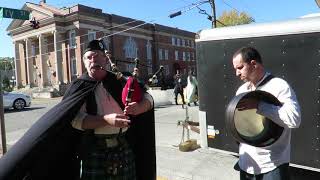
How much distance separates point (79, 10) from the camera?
1989 inches

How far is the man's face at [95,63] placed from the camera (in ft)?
10.5

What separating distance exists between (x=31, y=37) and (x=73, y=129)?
57.9 metres

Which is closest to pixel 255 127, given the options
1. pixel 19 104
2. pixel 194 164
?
pixel 194 164

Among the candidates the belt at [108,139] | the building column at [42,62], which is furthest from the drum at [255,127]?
the building column at [42,62]

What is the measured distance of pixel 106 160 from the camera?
324 centimetres

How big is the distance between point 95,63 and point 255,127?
51.2 inches

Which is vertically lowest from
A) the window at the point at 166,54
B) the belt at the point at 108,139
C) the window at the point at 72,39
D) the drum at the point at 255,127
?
the belt at the point at 108,139

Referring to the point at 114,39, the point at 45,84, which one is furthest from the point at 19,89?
the point at 114,39

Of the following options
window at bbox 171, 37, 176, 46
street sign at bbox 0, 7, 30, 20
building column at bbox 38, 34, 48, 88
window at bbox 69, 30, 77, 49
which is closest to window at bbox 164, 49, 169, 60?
window at bbox 171, 37, 176, 46

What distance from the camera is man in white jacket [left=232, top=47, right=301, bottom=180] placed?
2.77 metres

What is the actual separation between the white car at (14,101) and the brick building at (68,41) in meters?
22.2

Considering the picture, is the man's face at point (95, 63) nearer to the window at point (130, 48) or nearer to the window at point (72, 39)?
the window at point (72, 39)

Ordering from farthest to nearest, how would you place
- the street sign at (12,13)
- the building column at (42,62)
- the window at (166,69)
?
the window at (166,69) < the building column at (42,62) < the street sign at (12,13)

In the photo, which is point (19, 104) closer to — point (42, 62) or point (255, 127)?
point (255, 127)
